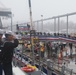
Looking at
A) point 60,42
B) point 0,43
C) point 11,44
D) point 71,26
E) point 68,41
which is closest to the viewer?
point 11,44

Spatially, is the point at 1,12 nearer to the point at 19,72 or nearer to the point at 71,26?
the point at 71,26

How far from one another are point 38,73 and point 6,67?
2.19 feet

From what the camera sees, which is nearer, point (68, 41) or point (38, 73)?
point (38, 73)

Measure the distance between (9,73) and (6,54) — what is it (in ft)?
1.34

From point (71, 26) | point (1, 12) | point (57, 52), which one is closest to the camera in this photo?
point (57, 52)

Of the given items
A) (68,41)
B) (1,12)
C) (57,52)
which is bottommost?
(57,52)

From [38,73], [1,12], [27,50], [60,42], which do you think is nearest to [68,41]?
[60,42]

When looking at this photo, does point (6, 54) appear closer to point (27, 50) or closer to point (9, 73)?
point (9, 73)

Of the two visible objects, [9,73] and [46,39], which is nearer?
[9,73]

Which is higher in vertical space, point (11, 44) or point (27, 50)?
point (11, 44)

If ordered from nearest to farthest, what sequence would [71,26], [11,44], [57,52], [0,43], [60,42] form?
[11,44], [0,43], [60,42], [57,52], [71,26]

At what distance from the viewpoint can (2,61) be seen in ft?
14.5

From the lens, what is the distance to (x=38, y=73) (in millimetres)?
4688

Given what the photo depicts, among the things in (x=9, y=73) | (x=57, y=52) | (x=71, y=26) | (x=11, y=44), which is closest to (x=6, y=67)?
(x=9, y=73)
